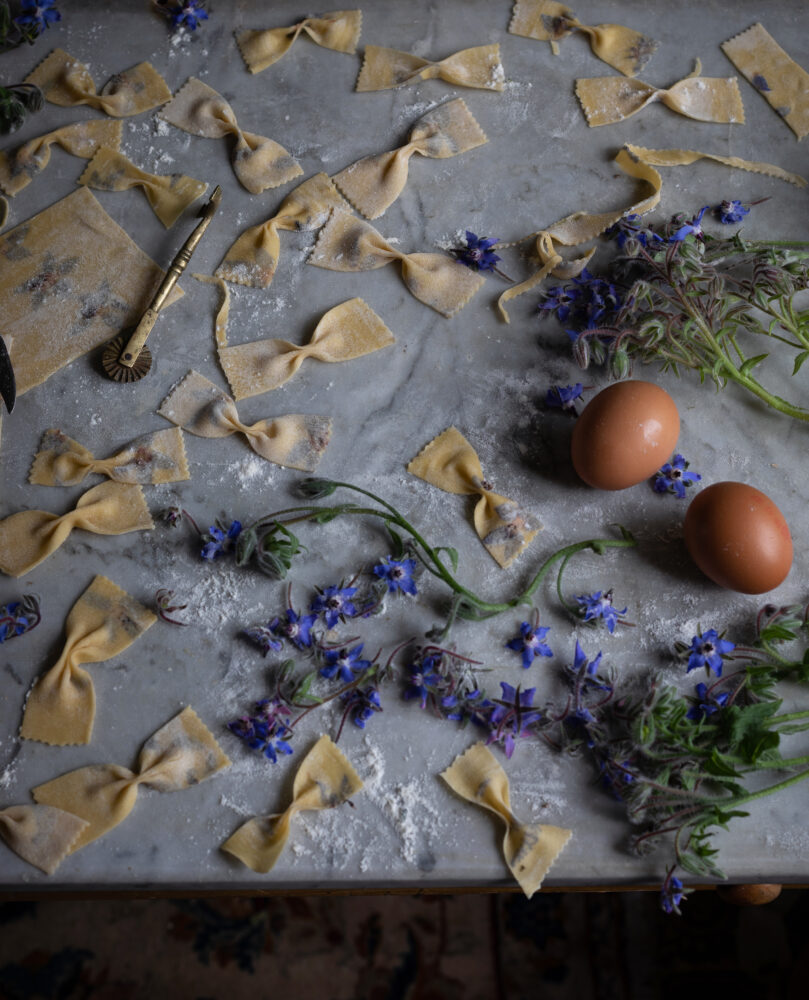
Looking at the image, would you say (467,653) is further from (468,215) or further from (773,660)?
(468,215)

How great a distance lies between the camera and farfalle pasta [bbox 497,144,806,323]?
1.04 meters

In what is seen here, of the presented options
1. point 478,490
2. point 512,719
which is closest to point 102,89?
point 478,490

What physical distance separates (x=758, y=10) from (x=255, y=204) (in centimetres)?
74

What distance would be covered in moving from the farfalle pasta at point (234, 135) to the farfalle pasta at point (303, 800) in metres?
0.70

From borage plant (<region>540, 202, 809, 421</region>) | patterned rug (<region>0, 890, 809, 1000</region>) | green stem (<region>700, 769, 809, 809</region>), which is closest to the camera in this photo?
green stem (<region>700, 769, 809, 809</region>)

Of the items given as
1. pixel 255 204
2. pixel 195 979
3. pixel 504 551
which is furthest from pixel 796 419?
pixel 195 979

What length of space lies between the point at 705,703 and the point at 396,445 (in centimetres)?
45

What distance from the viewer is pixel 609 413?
0.91m

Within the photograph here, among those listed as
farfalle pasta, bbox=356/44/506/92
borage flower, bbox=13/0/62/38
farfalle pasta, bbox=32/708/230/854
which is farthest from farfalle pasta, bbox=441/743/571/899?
borage flower, bbox=13/0/62/38

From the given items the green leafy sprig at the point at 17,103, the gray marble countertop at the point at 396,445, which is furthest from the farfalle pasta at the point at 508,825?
the green leafy sprig at the point at 17,103

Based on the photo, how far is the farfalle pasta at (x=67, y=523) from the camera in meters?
0.96

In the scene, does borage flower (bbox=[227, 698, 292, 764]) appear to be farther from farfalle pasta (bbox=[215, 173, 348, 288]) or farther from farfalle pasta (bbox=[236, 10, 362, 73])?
farfalle pasta (bbox=[236, 10, 362, 73])

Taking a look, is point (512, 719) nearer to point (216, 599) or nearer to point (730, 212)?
point (216, 599)

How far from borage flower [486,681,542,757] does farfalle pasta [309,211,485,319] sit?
18.4 inches
